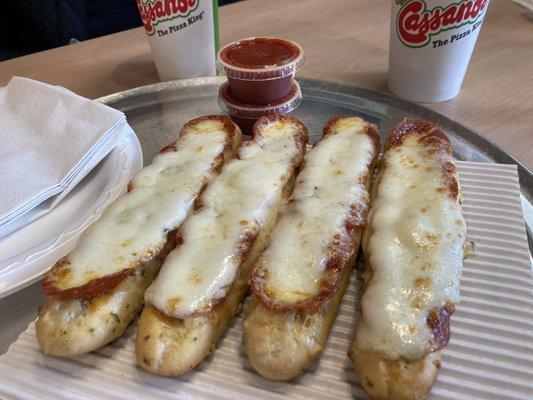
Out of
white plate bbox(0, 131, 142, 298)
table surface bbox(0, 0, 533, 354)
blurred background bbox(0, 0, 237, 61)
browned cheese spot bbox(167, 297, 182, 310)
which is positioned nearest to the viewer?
browned cheese spot bbox(167, 297, 182, 310)

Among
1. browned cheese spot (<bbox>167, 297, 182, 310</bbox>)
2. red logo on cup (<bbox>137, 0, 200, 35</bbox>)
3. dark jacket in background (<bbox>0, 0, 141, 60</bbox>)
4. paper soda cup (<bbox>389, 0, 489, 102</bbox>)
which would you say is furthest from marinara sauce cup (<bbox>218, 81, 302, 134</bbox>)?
dark jacket in background (<bbox>0, 0, 141, 60</bbox>)

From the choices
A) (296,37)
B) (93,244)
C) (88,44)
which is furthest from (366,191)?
(88,44)

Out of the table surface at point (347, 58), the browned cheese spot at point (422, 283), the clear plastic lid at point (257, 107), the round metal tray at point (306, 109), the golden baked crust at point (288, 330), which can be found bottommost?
the table surface at point (347, 58)

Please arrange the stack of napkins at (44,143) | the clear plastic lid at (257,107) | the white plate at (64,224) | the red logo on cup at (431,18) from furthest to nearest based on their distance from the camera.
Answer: the clear plastic lid at (257,107)
the red logo on cup at (431,18)
the stack of napkins at (44,143)
the white plate at (64,224)

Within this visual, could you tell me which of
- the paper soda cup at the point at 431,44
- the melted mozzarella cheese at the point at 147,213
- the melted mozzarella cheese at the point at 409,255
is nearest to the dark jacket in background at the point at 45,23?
the melted mozzarella cheese at the point at 147,213

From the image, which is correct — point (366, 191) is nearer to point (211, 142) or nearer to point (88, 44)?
point (211, 142)

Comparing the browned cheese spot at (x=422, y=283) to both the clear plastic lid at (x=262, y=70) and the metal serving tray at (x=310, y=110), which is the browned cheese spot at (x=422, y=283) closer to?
the metal serving tray at (x=310, y=110)

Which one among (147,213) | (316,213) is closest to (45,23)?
(147,213)

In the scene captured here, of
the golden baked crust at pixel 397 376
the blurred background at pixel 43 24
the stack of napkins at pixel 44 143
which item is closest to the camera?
the golden baked crust at pixel 397 376

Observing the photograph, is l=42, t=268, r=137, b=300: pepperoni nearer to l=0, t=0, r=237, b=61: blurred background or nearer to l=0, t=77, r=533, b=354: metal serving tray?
l=0, t=77, r=533, b=354: metal serving tray
